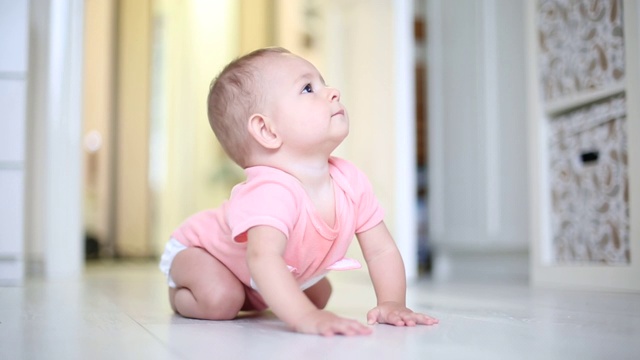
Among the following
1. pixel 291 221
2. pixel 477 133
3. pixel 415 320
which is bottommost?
pixel 415 320

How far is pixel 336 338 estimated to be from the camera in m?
0.85

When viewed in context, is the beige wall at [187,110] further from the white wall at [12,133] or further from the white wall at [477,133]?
the white wall at [12,133]

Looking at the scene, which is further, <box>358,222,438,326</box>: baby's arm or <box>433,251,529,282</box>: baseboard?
<box>433,251,529,282</box>: baseboard

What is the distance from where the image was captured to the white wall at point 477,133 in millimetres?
2588

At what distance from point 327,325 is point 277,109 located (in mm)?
358

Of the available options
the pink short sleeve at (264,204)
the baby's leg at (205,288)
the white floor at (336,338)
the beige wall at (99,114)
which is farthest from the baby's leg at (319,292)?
the beige wall at (99,114)

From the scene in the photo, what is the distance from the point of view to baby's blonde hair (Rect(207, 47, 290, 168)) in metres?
1.08

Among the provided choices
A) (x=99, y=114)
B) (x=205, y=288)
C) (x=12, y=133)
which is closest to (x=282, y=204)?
(x=205, y=288)

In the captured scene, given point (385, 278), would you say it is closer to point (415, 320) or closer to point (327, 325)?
point (415, 320)

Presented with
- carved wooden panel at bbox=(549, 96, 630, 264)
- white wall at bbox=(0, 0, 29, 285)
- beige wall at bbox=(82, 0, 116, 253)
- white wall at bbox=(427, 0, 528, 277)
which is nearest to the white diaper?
white wall at bbox=(0, 0, 29, 285)

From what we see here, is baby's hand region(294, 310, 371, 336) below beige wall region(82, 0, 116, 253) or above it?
below

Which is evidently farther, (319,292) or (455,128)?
(455,128)

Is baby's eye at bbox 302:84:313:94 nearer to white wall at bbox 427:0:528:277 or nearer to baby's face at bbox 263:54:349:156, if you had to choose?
baby's face at bbox 263:54:349:156

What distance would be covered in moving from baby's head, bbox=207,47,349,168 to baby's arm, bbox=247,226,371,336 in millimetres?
164
